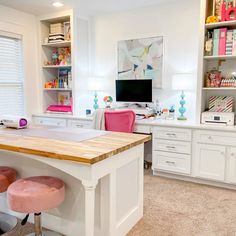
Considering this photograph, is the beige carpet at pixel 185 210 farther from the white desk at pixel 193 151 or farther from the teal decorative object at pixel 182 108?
the teal decorative object at pixel 182 108

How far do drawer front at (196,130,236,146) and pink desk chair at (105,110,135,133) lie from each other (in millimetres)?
856

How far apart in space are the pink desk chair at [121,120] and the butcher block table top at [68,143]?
966 mm

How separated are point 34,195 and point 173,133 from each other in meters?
2.06

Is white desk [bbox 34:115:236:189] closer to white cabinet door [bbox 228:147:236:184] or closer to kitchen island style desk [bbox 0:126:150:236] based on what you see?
white cabinet door [bbox 228:147:236:184]

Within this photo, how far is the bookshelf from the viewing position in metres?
3.08

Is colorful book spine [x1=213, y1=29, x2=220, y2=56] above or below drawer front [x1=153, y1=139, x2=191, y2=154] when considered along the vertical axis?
above

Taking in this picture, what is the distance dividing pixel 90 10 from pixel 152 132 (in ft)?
7.45

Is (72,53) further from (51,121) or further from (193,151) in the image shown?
(193,151)

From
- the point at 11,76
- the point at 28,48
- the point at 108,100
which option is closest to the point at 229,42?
the point at 108,100

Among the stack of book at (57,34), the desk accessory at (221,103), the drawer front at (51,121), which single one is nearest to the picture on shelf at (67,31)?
the stack of book at (57,34)

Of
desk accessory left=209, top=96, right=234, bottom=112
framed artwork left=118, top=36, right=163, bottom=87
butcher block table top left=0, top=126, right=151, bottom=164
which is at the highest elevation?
framed artwork left=118, top=36, right=163, bottom=87

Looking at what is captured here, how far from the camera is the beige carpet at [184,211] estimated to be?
213 centimetres

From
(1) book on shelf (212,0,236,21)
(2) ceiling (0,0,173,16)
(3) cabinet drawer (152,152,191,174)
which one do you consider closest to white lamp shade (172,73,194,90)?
(1) book on shelf (212,0,236,21)

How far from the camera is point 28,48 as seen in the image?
4238 mm
